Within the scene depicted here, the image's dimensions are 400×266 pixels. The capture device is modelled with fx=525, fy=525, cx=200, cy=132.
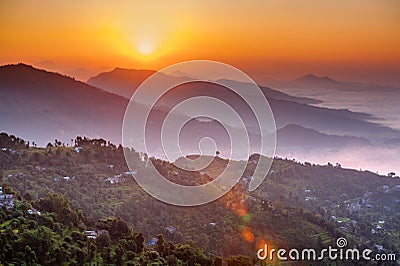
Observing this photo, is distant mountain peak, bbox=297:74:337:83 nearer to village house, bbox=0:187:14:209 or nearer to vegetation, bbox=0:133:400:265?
vegetation, bbox=0:133:400:265

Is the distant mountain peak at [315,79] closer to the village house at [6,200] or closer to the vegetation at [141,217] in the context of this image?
the vegetation at [141,217]

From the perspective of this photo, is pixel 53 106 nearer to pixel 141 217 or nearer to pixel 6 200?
pixel 141 217

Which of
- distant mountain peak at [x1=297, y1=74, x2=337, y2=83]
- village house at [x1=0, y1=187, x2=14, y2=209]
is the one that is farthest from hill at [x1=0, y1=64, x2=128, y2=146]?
village house at [x1=0, y1=187, x2=14, y2=209]

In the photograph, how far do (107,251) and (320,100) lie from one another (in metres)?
22.8

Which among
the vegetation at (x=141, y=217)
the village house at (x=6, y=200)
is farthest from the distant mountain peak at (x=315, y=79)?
the village house at (x=6, y=200)

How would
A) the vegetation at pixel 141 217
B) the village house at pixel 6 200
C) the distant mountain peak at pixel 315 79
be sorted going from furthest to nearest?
the distant mountain peak at pixel 315 79 → the village house at pixel 6 200 → the vegetation at pixel 141 217

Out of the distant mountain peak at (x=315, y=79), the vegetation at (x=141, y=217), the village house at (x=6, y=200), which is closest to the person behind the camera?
the vegetation at (x=141, y=217)

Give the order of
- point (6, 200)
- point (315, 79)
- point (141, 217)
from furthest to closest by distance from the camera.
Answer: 1. point (315, 79)
2. point (141, 217)
3. point (6, 200)

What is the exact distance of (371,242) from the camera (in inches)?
479

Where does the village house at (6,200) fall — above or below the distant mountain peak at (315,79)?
below

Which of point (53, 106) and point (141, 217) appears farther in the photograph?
point (53, 106)

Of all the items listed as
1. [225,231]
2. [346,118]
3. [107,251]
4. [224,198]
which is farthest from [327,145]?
[107,251]

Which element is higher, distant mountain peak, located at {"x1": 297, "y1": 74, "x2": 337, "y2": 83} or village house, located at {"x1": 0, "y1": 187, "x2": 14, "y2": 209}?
distant mountain peak, located at {"x1": 297, "y1": 74, "x2": 337, "y2": 83}

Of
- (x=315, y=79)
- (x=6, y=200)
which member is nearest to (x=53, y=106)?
(x=315, y=79)
